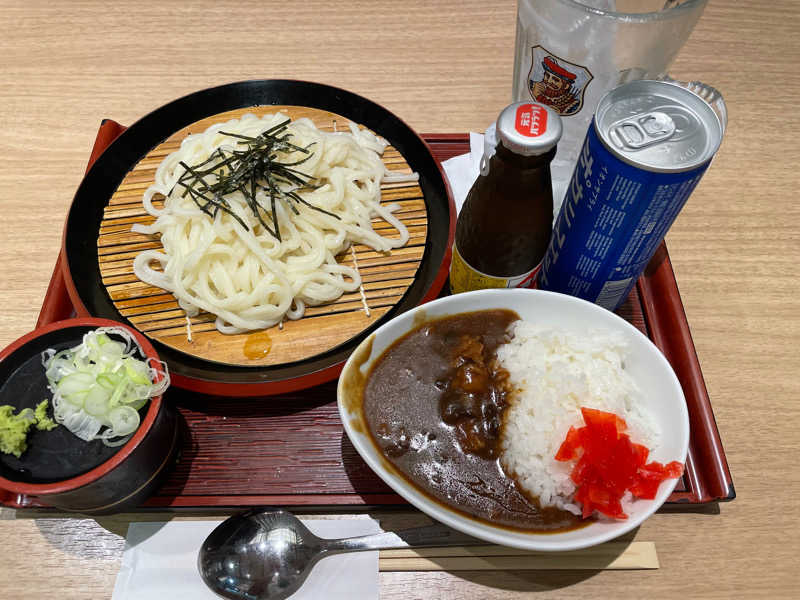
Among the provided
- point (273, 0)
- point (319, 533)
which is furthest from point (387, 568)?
point (273, 0)

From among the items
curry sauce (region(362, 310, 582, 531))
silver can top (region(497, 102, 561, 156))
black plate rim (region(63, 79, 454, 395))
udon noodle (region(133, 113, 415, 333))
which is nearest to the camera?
silver can top (region(497, 102, 561, 156))

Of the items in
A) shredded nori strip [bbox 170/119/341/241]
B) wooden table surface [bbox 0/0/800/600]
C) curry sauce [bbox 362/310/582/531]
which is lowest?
wooden table surface [bbox 0/0/800/600]

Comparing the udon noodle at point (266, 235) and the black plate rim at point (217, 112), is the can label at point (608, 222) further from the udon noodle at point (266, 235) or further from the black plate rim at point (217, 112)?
the udon noodle at point (266, 235)

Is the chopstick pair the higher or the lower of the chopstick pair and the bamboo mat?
the lower

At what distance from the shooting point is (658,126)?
127 centimetres

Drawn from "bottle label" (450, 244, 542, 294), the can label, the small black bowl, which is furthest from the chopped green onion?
the can label

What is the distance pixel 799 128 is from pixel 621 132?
1465 mm

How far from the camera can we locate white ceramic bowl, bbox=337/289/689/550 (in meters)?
1.18

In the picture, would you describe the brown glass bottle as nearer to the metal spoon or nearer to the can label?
the can label

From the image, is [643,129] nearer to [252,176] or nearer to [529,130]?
[529,130]

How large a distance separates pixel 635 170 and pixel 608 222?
166 mm

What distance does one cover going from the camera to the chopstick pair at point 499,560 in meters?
1.36

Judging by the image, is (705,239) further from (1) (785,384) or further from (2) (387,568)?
(2) (387,568)

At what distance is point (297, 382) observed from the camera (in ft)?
4.81
